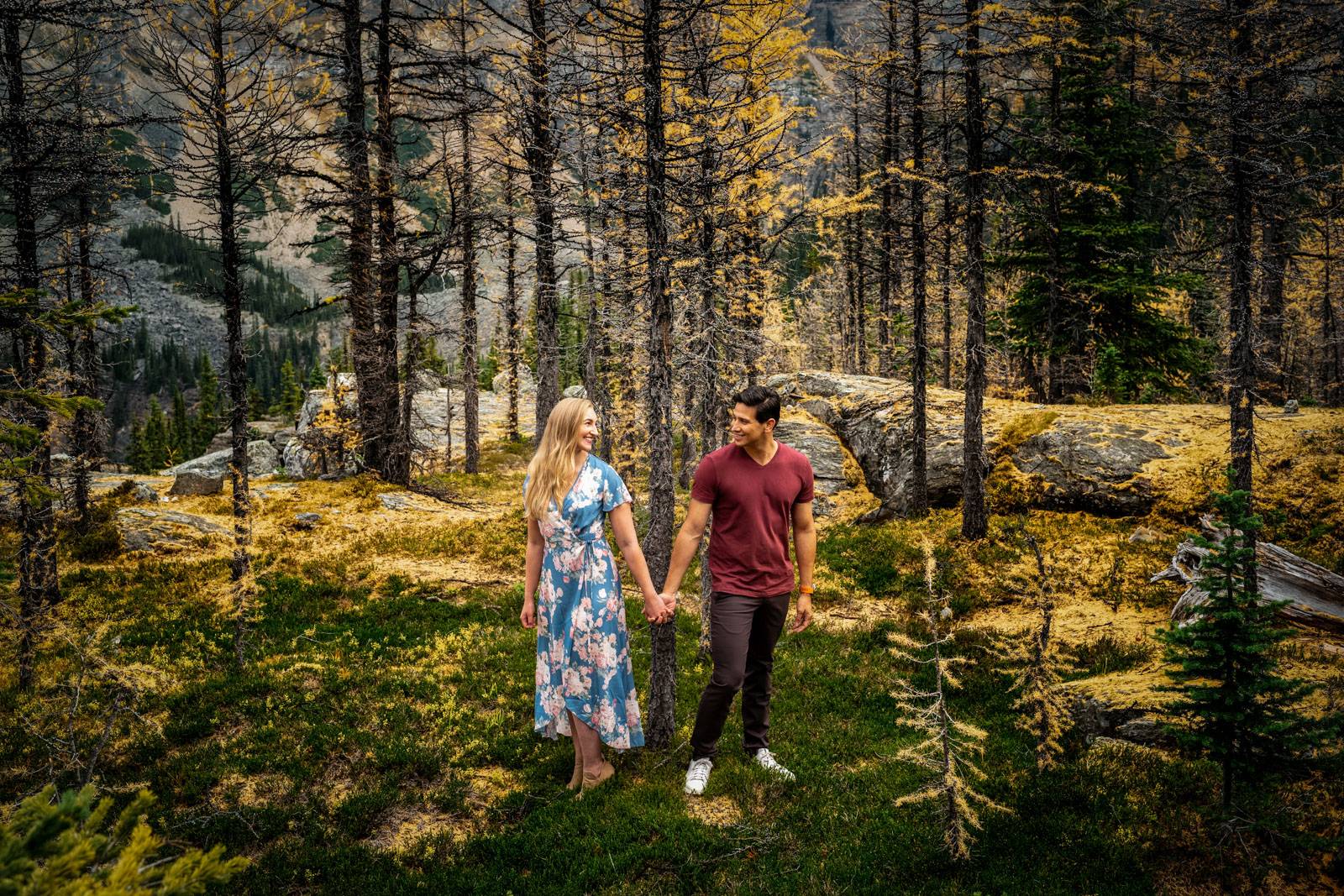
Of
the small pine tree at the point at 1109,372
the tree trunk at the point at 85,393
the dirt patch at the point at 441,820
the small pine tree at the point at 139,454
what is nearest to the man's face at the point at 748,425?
the dirt patch at the point at 441,820

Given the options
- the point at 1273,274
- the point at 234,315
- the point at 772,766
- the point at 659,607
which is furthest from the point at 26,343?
the point at 1273,274

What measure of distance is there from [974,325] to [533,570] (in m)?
11.1

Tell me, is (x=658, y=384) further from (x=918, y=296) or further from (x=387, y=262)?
(x=387, y=262)

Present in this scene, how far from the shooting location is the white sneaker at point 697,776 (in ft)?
17.6

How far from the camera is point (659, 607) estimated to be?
5270 millimetres

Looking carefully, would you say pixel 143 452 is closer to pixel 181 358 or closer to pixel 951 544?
pixel 951 544

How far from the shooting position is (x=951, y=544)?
12867 mm

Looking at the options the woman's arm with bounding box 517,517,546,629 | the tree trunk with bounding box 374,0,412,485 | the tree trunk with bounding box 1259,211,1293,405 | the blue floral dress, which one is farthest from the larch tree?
the tree trunk with bounding box 1259,211,1293,405

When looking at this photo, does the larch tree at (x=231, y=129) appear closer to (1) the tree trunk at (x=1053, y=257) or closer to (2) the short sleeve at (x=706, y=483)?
(2) the short sleeve at (x=706, y=483)

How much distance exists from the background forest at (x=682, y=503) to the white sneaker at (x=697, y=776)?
0.11 m

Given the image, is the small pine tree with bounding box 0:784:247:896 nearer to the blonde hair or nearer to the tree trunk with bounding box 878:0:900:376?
the blonde hair

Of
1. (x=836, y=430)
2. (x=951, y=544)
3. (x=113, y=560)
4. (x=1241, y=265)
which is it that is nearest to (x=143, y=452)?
(x=113, y=560)

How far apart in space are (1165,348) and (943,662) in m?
17.9

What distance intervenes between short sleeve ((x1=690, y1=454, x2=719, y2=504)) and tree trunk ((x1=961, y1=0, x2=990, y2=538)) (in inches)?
372
